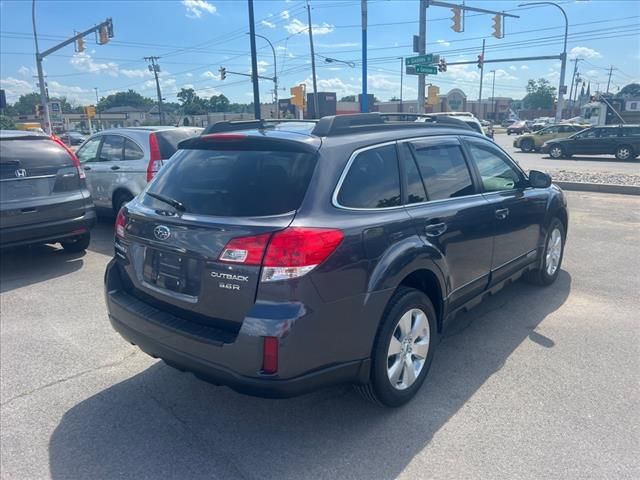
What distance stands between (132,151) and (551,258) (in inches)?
248

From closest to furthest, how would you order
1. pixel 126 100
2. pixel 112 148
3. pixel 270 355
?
pixel 270 355, pixel 112 148, pixel 126 100

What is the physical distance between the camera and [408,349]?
124 inches

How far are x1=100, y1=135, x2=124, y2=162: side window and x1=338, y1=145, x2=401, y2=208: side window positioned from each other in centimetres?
621

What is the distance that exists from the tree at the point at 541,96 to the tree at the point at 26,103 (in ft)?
380

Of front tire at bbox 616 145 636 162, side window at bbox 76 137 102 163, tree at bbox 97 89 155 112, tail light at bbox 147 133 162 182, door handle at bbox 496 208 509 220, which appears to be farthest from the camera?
tree at bbox 97 89 155 112

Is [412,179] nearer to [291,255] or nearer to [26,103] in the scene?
[291,255]

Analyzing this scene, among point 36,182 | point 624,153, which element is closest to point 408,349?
point 36,182

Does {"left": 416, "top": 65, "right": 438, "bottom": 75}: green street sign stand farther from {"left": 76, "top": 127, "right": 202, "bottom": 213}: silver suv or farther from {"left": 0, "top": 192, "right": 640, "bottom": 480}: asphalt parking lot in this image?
{"left": 0, "top": 192, "right": 640, "bottom": 480}: asphalt parking lot

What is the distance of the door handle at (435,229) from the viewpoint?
3.23 m

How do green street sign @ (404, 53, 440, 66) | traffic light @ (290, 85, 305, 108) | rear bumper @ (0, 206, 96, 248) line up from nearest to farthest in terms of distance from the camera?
rear bumper @ (0, 206, 96, 248) < green street sign @ (404, 53, 440, 66) < traffic light @ (290, 85, 305, 108)

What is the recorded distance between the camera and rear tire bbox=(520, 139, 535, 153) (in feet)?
88.9

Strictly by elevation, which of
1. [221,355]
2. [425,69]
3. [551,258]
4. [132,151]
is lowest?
[551,258]

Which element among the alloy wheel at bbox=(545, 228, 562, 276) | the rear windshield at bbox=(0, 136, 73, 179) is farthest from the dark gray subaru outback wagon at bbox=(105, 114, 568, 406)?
the rear windshield at bbox=(0, 136, 73, 179)

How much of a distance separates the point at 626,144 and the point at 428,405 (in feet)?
73.4
